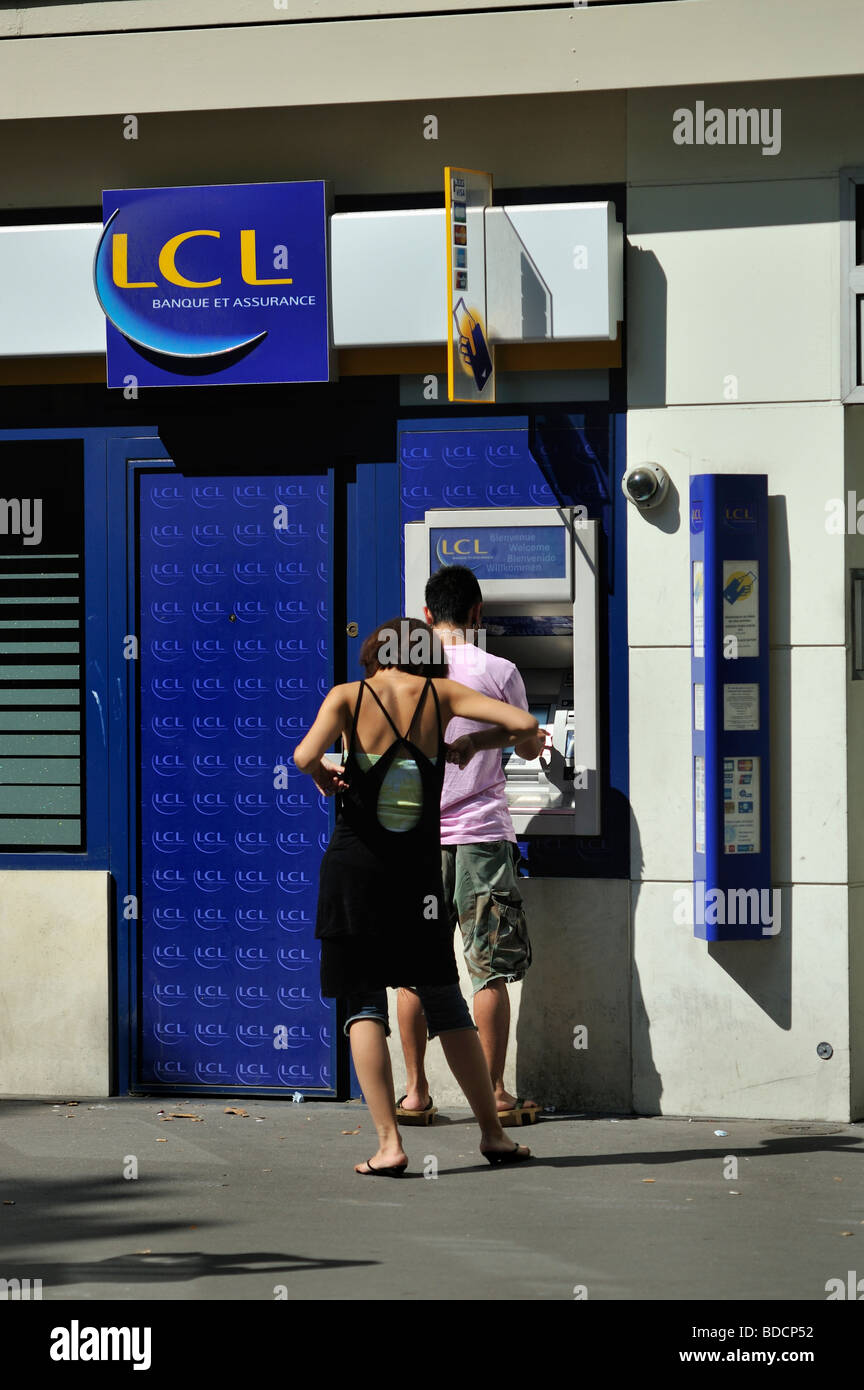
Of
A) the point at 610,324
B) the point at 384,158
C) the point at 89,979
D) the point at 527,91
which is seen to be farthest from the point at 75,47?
the point at 89,979

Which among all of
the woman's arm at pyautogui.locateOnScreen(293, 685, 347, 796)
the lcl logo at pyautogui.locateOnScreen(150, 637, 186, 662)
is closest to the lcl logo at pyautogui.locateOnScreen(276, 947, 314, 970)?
the lcl logo at pyautogui.locateOnScreen(150, 637, 186, 662)

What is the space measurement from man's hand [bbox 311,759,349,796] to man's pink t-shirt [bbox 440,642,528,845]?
826 millimetres

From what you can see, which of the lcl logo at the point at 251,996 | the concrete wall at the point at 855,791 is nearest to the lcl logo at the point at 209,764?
the lcl logo at the point at 251,996

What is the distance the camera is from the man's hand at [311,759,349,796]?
5.79 meters

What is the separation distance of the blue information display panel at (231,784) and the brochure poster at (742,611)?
1557mm

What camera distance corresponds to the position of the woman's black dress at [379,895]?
5.85m

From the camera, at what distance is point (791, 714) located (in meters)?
6.99

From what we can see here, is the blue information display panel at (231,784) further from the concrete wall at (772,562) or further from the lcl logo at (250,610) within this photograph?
the concrete wall at (772,562)

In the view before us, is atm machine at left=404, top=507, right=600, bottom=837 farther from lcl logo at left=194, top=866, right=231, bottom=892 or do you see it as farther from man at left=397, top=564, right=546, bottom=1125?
lcl logo at left=194, top=866, right=231, bottom=892

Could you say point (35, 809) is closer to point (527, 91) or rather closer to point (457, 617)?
point (457, 617)

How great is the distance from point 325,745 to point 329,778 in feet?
0.39

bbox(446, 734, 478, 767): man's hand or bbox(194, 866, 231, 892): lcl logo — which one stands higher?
bbox(446, 734, 478, 767): man's hand

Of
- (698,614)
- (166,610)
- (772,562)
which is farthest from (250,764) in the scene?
(772,562)

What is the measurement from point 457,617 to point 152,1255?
2484mm
